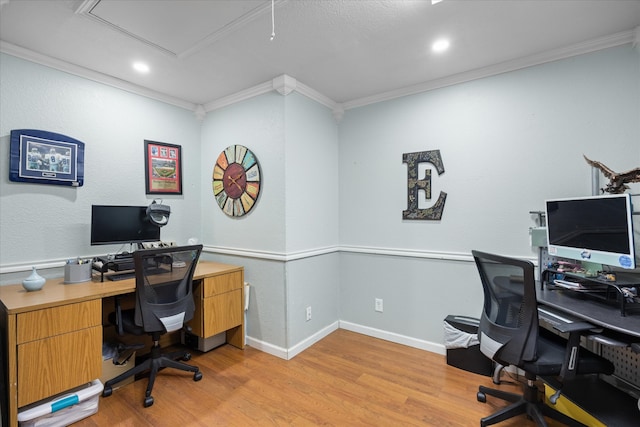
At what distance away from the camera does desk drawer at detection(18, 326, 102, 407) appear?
5.23 ft

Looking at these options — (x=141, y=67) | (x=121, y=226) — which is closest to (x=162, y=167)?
(x=121, y=226)

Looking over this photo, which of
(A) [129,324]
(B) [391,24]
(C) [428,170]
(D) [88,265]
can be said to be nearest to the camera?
(B) [391,24]

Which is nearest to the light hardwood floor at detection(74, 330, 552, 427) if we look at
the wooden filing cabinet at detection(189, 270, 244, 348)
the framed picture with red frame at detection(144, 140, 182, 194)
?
the wooden filing cabinet at detection(189, 270, 244, 348)

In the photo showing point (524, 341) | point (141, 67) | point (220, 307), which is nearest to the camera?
point (524, 341)

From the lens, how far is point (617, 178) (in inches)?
70.9

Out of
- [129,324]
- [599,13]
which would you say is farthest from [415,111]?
[129,324]

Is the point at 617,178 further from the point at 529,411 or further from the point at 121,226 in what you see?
the point at 121,226

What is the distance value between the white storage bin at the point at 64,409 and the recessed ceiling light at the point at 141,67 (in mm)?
2351

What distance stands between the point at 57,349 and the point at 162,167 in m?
1.79

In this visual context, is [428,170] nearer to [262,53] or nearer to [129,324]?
[262,53]

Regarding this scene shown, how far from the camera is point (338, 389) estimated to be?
82.7 inches

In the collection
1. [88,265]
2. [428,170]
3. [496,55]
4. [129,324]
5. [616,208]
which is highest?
[496,55]

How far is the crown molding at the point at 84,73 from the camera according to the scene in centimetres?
209

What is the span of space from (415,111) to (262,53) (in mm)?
1480
